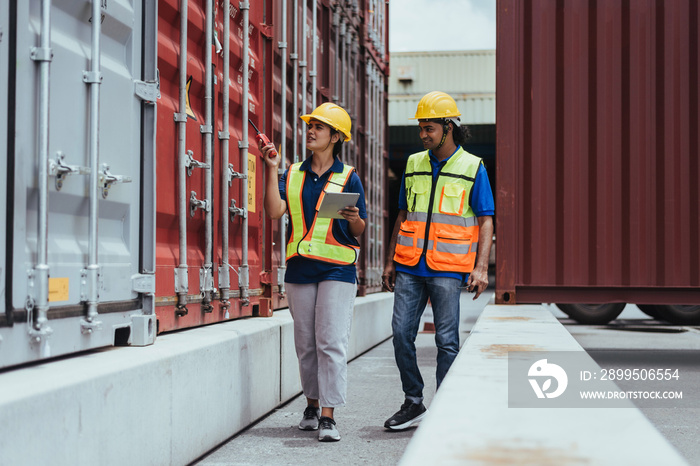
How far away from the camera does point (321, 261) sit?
4602 millimetres

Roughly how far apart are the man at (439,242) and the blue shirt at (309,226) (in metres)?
0.41

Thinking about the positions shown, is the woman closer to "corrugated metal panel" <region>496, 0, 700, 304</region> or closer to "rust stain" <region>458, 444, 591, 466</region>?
"rust stain" <region>458, 444, 591, 466</region>

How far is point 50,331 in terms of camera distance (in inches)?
121

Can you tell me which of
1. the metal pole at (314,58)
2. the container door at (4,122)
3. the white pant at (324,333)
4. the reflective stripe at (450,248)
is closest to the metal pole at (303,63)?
the metal pole at (314,58)

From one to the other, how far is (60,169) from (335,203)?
157 cm

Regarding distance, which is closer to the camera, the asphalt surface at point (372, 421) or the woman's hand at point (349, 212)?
the asphalt surface at point (372, 421)

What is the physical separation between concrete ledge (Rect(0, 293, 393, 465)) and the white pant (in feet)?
1.12

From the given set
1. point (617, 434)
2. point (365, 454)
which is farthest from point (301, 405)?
point (617, 434)

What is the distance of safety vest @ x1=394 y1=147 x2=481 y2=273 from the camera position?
4930 millimetres

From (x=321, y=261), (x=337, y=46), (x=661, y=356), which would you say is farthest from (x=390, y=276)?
(x=661, y=356)

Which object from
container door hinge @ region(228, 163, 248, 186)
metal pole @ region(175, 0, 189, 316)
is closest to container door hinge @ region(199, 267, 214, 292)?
metal pole @ region(175, 0, 189, 316)

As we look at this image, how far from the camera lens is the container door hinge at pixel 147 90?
158 inches

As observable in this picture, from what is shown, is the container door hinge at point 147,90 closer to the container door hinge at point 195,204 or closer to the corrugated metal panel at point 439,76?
the container door hinge at point 195,204

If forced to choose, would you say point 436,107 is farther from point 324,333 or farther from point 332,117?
point 324,333
